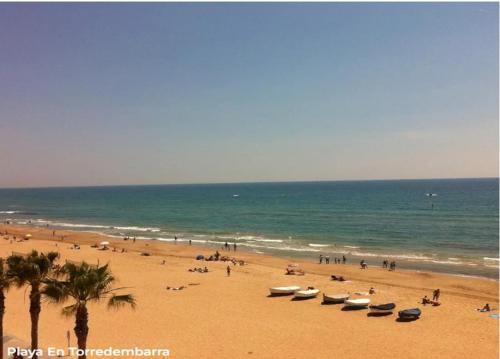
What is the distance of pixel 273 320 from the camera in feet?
77.6

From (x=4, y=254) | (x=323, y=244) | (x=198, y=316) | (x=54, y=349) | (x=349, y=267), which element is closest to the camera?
(x=54, y=349)

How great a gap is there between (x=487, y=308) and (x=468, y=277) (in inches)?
453

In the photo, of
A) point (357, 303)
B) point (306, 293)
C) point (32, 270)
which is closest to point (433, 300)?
point (357, 303)

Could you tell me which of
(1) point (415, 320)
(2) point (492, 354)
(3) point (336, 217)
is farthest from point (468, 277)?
(3) point (336, 217)

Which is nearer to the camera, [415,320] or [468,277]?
[415,320]

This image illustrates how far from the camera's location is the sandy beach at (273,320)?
19.5m

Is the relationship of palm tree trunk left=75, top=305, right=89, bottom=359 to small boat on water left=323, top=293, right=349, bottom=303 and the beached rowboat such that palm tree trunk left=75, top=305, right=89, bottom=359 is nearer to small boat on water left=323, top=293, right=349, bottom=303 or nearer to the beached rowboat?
small boat on water left=323, top=293, right=349, bottom=303

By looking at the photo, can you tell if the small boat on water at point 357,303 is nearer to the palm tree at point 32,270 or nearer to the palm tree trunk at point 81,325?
the palm tree trunk at point 81,325

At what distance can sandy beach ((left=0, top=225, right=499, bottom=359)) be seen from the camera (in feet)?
63.8

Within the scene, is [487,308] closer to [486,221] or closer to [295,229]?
[295,229]

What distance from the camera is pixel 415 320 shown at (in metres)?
23.6

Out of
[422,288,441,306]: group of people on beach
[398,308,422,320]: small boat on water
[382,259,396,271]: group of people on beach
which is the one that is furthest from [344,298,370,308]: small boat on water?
[382,259,396,271]: group of people on beach

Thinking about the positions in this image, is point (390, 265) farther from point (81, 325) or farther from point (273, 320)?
point (81, 325)

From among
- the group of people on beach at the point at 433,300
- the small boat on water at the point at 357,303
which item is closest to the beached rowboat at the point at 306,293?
the small boat on water at the point at 357,303
